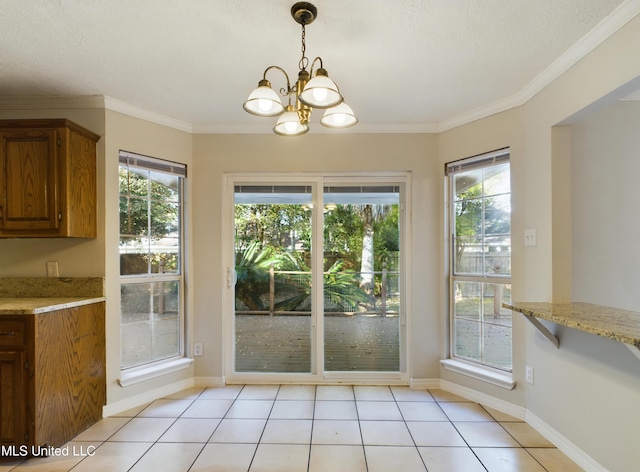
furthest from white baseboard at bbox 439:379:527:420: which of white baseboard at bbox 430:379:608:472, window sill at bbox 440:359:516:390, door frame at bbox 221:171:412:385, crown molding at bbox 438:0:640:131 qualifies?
crown molding at bbox 438:0:640:131

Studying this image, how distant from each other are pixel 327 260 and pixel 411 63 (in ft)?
5.75

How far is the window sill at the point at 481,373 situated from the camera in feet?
8.23

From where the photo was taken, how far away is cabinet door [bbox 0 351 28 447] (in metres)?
1.94

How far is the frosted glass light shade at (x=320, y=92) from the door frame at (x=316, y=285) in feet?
5.40

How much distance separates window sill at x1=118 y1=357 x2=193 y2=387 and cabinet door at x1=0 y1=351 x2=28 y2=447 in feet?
2.11

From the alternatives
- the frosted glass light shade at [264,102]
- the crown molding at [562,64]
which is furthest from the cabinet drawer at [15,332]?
the crown molding at [562,64]

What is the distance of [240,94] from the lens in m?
2.46

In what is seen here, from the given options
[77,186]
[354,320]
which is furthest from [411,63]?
[77,186]

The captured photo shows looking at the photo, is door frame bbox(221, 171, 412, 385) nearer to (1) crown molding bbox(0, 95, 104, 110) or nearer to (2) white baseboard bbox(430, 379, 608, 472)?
(2) white baseboard bbox(430, 379, 608, 472)

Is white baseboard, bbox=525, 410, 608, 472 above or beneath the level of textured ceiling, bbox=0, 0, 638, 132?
beneath

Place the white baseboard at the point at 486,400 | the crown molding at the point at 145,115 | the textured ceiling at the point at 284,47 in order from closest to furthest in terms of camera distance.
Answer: the textured ceiling at the point at 284,47 → the white baseboard at the point at 486,400 → the crown molding at the point at 145,115

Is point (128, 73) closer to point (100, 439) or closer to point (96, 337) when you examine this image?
point (96, 337)

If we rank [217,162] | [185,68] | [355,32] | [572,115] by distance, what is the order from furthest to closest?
[217,162]
[185,68]
[572,115]
[355,32]

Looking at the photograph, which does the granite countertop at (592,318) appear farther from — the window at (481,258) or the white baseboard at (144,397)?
the white baseboard at (144,397)
